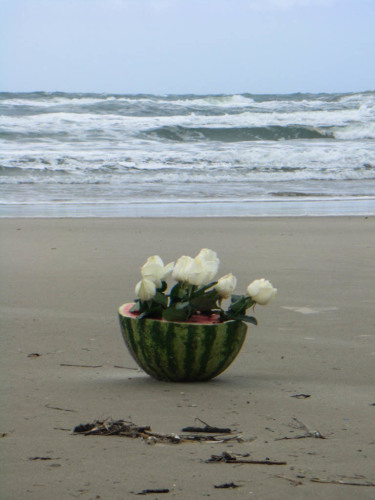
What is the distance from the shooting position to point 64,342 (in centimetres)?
364

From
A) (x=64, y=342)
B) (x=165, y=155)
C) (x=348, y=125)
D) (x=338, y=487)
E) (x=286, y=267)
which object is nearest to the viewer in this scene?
(x=338, y=487)

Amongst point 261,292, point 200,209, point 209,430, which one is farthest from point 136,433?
point 200,209

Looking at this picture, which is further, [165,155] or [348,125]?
[348,125]

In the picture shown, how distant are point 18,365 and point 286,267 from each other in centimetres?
312

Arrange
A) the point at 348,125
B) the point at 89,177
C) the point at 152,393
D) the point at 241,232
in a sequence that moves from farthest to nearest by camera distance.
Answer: the point at 348,125 < the point at 89,177 < the point at 241,232 < the point at 152,393

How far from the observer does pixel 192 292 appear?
2924 millimetres

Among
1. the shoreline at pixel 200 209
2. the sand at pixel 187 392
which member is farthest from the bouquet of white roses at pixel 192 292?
the shoreline at pixel 200 209

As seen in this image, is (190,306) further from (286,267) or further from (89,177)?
(89,177)

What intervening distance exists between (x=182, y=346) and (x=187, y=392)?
173mm

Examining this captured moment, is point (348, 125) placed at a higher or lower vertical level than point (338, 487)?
higher

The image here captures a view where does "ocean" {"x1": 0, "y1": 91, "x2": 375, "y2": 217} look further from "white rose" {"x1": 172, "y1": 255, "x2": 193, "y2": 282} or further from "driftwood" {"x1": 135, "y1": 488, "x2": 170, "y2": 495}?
"driftwood" {"x1": 135, "y1": 488, "x2": 170, "y2": 495}

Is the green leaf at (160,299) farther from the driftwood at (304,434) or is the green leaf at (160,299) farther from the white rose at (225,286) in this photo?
the driftwood at (304,434)

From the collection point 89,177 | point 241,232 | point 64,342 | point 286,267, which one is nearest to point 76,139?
point 89,177

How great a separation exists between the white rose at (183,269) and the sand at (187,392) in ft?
1.37
